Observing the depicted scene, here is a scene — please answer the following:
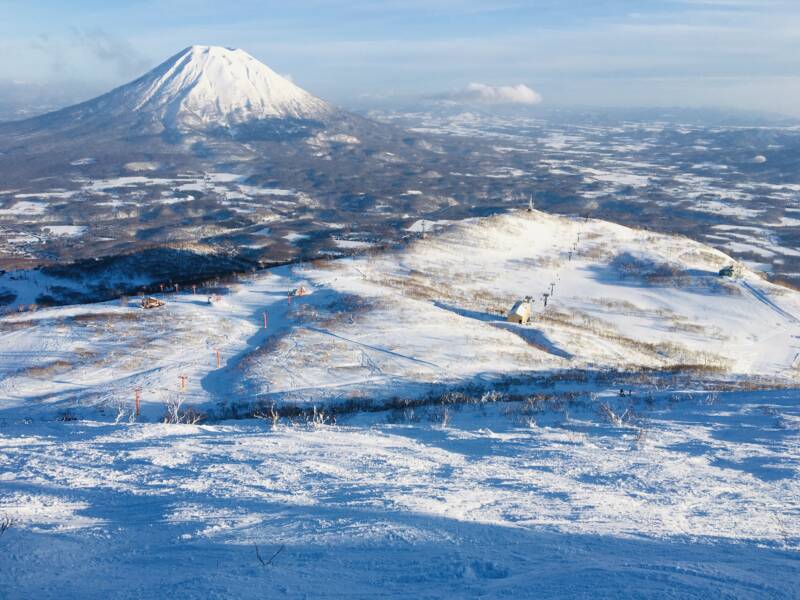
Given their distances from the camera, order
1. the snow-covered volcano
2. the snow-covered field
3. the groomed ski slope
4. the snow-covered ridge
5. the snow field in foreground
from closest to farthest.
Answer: the snow field in foreground → the snow-covered field → the groomed ski slope → the snow-covered volcano → the snow-covered ridge

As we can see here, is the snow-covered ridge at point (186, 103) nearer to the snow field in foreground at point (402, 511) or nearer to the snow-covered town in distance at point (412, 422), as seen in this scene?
the snow-covered town in distance at point (412, 422)

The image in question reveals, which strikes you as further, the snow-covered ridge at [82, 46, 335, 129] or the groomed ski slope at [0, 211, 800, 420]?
the snow-covered ridge at [82, 46, 335, 129]

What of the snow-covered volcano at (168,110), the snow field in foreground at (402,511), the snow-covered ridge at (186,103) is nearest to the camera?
the snow field in foreground at (402,511)

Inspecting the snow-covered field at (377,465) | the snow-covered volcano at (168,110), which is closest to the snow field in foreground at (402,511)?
the snow-covered field at (377,465)

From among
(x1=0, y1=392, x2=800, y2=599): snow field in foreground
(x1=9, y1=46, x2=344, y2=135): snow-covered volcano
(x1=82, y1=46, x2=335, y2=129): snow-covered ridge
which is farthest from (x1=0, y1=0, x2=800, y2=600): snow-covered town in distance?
(x1=82, y1=46, x2=335, y2=129): snow-covered ridge

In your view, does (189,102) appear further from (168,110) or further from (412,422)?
(412,422)

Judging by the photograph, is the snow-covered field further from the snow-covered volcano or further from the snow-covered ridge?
the snow-covered ridge
